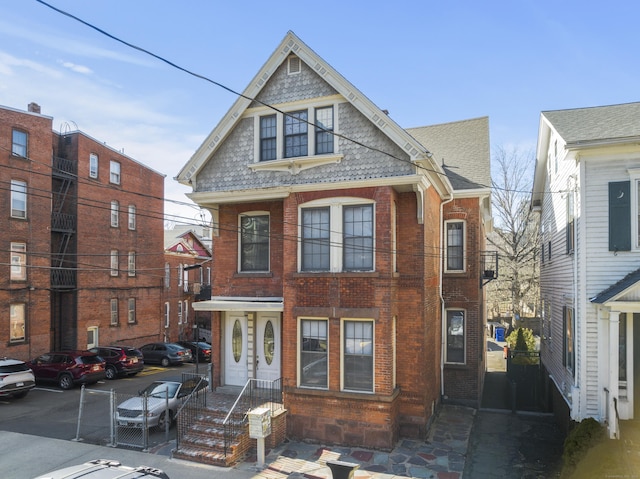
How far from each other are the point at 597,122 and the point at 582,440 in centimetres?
804

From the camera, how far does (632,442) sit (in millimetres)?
9883

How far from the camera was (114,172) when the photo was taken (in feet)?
97.1

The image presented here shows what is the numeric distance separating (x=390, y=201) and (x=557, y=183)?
20.5 ft

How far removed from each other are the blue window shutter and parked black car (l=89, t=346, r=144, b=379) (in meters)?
21.2

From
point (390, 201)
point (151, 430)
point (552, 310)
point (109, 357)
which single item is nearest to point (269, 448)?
point (151, 430)

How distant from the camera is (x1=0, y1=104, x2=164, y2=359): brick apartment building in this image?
23.3 meters

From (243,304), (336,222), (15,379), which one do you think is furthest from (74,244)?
(336,222)

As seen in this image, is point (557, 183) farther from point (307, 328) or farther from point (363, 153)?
point (307, 328)

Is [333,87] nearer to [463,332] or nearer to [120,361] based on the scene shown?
[463,332]

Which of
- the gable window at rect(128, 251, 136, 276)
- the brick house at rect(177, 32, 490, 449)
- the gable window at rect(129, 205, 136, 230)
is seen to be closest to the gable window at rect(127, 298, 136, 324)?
the gable window at rect(128, 251, 136, 276)

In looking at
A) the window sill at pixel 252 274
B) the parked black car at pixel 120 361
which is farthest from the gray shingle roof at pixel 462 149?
the parked black car at pixel 120 361

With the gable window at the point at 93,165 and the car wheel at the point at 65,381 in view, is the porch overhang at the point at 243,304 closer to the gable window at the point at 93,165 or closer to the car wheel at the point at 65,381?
the car wheel at the point at 65,381

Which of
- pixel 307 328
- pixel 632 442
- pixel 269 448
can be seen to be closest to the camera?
pixel 632 442

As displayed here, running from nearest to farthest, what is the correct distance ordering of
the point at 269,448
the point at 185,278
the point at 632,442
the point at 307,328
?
the point at 632,442
the point at 269,448
the point at 307,328
the point at 185,278
